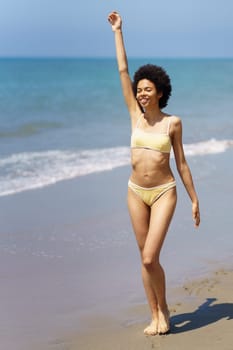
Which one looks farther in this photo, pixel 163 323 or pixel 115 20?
pixel 115 20

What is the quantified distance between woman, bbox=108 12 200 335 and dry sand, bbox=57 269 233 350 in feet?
0.55

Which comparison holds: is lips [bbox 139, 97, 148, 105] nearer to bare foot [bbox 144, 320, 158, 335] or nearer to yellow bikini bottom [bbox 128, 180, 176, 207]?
yellow bikini bottom [bbox 128, 180, 176, 207]

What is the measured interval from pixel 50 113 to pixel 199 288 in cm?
2265

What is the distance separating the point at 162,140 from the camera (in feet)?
17.0

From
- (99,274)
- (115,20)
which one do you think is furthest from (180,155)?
(99,274)

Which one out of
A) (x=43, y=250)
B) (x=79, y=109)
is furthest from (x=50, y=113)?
(x=43, y=250)

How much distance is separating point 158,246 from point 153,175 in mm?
542

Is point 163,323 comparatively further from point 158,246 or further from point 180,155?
point 180,155

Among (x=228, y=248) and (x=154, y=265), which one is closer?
(x=154, y=265)

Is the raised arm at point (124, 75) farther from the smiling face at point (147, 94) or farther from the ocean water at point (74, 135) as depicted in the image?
the ocean water at point (74, 135)

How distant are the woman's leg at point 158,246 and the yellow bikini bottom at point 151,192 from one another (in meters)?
0.03

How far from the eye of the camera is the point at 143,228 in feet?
17.2

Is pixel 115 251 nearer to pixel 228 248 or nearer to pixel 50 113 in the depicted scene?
pixel 228 248

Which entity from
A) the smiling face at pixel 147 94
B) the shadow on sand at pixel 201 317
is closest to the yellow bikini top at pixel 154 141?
the smiling face at pixel 147 94
